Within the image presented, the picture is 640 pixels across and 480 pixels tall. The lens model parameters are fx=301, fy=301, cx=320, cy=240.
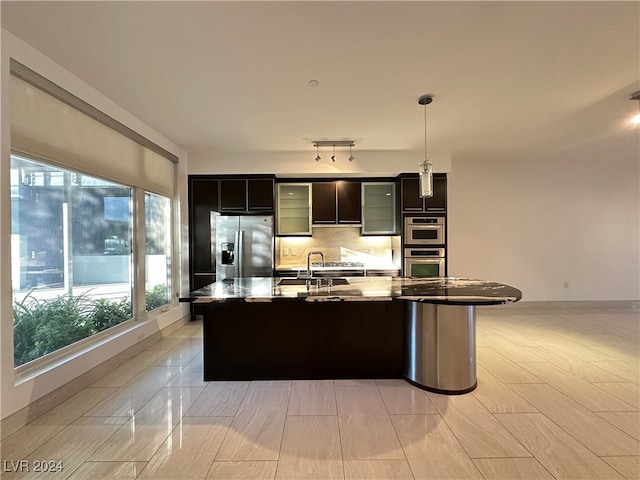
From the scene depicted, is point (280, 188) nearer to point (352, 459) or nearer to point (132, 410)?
point (132, 410)

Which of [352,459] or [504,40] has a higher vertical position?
[504,40]

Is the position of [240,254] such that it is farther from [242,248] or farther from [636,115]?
[636,115]

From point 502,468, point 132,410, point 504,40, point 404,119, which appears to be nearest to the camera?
point 502,468

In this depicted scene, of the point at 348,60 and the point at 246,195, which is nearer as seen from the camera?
the point at 348,60

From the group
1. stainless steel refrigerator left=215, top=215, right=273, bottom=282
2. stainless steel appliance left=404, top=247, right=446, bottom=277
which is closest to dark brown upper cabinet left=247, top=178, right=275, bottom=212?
stainless steel refrigerator left=215, top=215, right=273, bottom=282

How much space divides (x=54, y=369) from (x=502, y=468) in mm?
3267

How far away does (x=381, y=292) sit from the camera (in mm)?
2490

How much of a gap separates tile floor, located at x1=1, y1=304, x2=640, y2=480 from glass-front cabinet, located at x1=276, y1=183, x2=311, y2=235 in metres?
2.59

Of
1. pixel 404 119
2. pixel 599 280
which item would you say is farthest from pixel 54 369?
pixel 599 280

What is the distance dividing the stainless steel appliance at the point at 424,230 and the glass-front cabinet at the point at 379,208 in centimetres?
29

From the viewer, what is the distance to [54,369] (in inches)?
95.4

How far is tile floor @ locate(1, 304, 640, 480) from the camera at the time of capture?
1732 millimetres

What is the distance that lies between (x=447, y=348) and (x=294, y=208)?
Answer: 3.32 meters

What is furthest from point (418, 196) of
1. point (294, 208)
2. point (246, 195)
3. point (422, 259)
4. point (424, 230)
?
point (246, 195)
